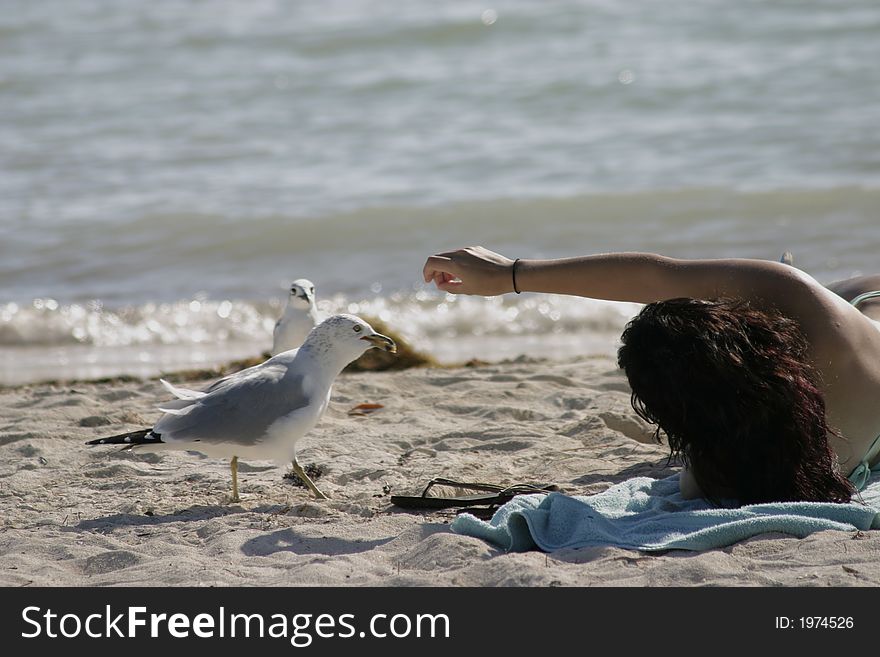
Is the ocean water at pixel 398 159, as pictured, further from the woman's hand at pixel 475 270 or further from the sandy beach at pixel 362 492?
the woman's hand at pixel 475 270

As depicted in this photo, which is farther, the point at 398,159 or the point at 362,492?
the point at 398,159

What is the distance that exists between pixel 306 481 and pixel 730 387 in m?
1.61

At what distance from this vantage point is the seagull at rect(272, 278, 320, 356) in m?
5.45

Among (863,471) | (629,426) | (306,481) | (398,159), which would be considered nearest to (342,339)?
(306,481)

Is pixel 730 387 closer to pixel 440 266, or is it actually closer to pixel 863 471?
pixel 863 471

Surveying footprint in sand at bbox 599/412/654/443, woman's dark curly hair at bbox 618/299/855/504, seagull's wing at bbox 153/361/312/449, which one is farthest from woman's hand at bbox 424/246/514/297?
footprint in sand at bbox 599/412/654/443

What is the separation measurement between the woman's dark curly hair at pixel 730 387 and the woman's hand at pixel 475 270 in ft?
1.63

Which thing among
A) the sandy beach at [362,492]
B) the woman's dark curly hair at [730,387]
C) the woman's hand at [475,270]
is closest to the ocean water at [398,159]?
the sandy beach at [362,492]

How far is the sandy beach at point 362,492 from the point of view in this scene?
9.55 ft

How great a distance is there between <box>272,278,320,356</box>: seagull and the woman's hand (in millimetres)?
2108

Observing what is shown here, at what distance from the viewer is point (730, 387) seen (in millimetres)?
2988

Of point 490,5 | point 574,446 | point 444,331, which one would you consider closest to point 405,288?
point 444,331

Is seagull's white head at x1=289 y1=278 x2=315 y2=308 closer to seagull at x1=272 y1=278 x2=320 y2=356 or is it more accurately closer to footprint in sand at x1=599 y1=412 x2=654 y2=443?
seagull at x1=272 y1=278 x2=320 y2=356
